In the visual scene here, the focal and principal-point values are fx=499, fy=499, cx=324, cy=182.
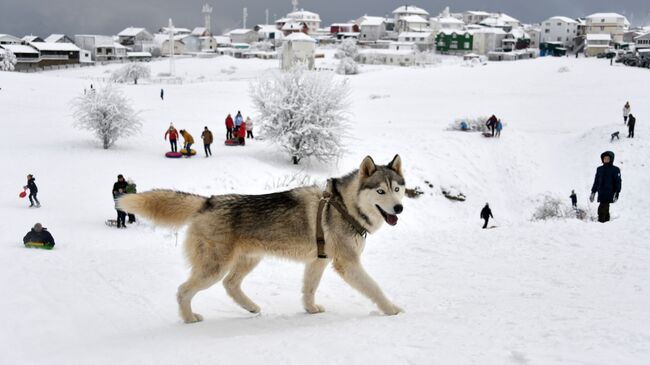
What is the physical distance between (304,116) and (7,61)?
8194 cm

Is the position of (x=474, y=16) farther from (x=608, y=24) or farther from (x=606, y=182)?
(x=606, y=182)

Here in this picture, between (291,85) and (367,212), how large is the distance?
22093 millimetres

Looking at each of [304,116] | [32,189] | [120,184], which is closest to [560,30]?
[304,116]

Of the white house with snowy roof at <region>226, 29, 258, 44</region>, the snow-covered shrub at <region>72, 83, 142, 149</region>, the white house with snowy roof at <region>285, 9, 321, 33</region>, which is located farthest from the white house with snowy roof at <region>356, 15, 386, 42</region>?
the snow-covered shrub at <region>72, 83, 142, 149</region>

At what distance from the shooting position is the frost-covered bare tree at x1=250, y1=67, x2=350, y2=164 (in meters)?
26.1

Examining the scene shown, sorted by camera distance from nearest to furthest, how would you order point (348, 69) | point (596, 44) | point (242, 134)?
point (242, 134), point (348, 69), point (596, 44)

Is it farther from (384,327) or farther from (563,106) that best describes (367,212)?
(563,106)

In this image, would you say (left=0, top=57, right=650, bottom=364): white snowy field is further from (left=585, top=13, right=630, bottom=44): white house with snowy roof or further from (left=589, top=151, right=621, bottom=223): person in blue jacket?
(left=585, top=13, right=630, bottom=44): white house with snowy roof

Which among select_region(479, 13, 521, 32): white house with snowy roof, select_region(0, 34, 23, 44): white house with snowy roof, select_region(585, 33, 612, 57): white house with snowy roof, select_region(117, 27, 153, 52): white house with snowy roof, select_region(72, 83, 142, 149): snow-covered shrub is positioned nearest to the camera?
select_region(72, 83, 142, 149): snow-covered shrub

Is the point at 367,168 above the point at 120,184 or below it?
above

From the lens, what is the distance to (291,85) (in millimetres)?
27031

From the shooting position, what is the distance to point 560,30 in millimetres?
129000

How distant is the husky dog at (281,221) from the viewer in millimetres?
5633

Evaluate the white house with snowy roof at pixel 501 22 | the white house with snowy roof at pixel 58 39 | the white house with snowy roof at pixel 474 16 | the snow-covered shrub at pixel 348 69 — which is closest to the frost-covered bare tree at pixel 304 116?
the snow-covered shrub at pixel 348 69
